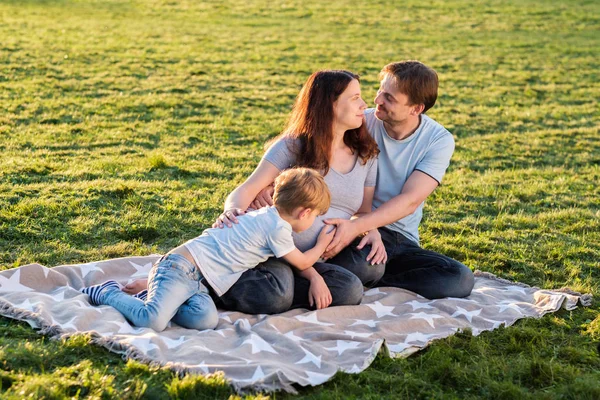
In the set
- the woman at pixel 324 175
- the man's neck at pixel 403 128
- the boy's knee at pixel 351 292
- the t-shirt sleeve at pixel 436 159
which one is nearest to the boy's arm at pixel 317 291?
the woman at pixel 324 175

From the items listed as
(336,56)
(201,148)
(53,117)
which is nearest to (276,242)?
(201,148)

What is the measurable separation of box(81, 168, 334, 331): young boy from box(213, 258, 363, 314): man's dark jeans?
0.10 metres

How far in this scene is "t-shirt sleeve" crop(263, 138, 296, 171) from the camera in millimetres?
5793

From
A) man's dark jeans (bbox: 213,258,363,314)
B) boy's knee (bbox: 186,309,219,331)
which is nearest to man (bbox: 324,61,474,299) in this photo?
man's dark jeans (bbox: 213,258,363,314)

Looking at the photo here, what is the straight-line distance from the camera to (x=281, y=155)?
5.81m

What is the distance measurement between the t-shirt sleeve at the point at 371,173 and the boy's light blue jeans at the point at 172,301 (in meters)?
1.67

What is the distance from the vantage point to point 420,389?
4.43 metres

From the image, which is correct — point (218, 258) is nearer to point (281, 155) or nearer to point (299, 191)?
point (299, 191)

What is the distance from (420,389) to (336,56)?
1734 cm

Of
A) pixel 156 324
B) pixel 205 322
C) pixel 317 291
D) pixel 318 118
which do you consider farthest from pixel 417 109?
pixel 156 324

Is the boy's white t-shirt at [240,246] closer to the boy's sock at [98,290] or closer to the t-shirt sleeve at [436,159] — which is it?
the boy's sock at [98,290]

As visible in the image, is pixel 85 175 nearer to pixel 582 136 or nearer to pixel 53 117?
pixel 53 117

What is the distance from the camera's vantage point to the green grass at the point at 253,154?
14.9 ft

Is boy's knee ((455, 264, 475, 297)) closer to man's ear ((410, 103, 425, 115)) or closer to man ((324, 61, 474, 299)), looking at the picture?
man ((324, 61, 474, 299))
